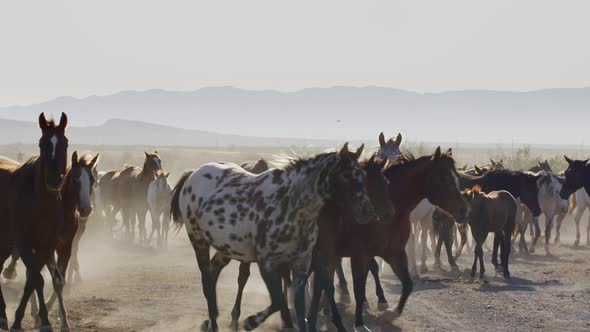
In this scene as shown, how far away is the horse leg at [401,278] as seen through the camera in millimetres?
11984

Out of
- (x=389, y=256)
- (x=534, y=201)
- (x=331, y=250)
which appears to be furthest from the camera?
(x=534, y=201)

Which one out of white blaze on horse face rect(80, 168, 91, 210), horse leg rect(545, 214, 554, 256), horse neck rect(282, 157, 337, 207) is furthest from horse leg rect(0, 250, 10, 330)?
horse leg rect(545, 214, 554, 256)

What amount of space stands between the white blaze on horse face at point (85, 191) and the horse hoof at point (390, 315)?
4070mm

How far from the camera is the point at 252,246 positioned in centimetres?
1052

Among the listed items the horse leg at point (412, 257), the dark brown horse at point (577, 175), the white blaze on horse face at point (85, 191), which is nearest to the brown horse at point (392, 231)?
the white blaze on horse face at point (85, 191)

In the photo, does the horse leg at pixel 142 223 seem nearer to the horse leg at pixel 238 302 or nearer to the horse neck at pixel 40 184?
the horse leg at pixel 238 302

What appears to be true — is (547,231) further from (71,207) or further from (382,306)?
(71,207)

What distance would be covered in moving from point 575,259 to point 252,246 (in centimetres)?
1442

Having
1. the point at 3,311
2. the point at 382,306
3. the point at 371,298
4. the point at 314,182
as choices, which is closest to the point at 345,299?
the point at 371,298

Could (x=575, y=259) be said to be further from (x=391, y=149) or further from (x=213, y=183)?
(x=213, y=183)

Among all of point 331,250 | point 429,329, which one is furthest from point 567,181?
point 331,250

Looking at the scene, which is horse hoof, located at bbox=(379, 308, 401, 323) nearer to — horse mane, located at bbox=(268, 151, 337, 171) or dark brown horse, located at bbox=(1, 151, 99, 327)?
horse mane, located at bbox=(268, 151, 337, 171)

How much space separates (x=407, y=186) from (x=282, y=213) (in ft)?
8.73

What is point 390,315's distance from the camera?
12180 millimetres
